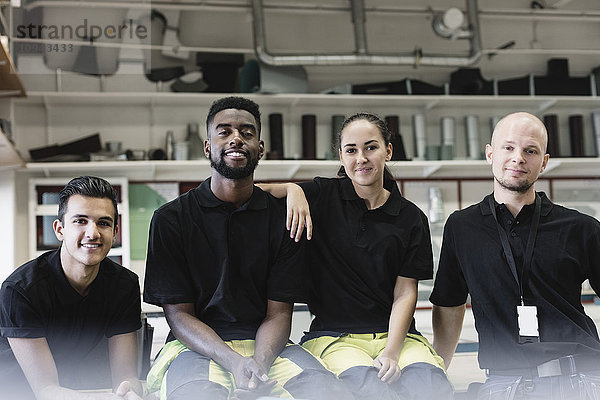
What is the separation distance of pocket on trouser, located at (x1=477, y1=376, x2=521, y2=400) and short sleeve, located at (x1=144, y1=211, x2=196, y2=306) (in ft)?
3.14

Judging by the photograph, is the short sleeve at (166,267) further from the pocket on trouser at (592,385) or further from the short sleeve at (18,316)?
the pocket on trouser at (592,385)

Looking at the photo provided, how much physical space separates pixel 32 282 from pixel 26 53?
306 centimetres

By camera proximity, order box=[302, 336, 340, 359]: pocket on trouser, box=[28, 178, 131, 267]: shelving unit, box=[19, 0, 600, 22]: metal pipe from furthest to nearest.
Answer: box=[19, 0, 600, 22]: metal pipe → box=[28, 178, 131, 267]: shelving unit → box=[302, 336, 340, 359]: pocket on trouser

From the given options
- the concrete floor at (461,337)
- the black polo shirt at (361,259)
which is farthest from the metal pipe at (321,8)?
the black polo shirt at (361,259)

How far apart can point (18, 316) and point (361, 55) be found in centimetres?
338

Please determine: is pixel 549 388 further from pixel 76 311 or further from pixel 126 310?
pixel 76 311

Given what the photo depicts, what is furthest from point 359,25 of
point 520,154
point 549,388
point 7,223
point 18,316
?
Result: point 18,316

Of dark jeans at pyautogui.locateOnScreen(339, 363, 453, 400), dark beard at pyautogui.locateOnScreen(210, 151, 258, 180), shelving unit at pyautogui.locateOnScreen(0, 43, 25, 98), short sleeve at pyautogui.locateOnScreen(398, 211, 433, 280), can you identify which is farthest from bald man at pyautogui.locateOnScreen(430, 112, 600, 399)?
shelving unit at pyautogui.locateOnScreen(0, 43, 25, 98)

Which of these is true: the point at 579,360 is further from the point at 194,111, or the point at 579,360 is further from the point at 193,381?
the point at 194,111

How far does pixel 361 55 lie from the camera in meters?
4.78

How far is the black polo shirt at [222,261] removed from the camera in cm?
208

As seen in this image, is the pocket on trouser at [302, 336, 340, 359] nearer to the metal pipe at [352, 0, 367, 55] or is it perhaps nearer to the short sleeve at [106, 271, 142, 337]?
the short sleeve at [106, 271, 142, 337]

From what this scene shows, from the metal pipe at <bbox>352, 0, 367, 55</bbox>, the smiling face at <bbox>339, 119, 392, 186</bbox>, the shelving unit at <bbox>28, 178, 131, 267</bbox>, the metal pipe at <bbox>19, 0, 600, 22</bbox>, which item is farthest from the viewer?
the metal pipe at <bbox>352, 0, 367, 55</bbox>

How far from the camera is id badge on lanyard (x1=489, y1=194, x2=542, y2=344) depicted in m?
2.08
